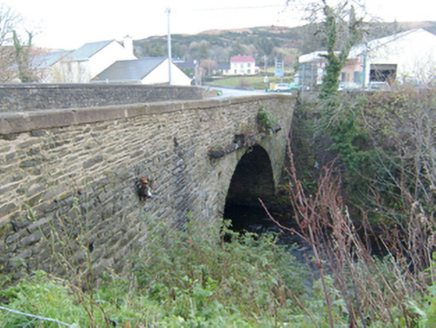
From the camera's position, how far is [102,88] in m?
9.24

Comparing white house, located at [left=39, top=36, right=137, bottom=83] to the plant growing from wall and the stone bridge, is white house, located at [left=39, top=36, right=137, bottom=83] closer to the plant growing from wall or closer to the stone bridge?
the plant growing from wall

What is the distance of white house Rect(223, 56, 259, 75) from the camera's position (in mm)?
73438

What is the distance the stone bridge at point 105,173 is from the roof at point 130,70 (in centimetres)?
1732

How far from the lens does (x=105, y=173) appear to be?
4426 millimetres

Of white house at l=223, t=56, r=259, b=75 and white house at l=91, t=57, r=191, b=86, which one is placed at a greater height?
white house at l=223, t=56, r=259, b=75

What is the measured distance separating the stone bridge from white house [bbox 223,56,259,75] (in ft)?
221

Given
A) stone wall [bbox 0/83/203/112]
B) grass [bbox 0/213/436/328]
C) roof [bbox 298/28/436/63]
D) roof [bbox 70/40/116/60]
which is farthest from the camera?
roof [bbox 70/40/116/60]

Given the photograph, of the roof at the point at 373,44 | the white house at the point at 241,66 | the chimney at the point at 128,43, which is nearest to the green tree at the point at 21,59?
the chimney at the point at 128,43

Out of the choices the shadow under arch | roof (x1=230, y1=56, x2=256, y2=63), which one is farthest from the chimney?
roof (x1=230, y1=56, x2=256, y2=63)

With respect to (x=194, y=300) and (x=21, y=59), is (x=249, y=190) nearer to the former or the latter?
(x=194, y=300)

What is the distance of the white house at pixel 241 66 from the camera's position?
7344cm

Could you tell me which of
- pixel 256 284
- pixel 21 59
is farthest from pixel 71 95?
pixel 21 59

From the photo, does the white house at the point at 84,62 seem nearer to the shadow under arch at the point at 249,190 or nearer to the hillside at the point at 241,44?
the hillside at the point at 241,44

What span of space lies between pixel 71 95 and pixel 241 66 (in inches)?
2709
